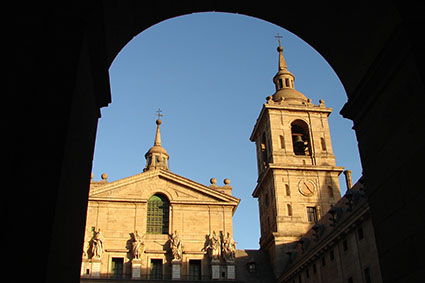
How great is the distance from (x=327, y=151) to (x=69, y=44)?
39.8 m

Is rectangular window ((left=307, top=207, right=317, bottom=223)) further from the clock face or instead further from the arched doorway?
the arched doorway

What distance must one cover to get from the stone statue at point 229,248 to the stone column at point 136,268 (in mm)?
5906

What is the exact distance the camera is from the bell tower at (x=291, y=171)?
135 ft

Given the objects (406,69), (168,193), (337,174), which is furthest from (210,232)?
(406,69)

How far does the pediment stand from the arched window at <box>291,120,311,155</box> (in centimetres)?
1154


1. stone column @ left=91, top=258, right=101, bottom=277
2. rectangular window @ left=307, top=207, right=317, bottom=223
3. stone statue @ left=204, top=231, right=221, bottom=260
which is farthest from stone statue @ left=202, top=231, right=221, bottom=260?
rectangular window @ left=307, top=207, right=317, bottom=223

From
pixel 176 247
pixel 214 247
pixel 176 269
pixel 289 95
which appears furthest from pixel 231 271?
pixel 289 95

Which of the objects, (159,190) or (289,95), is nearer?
(159,190)

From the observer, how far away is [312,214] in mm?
42031

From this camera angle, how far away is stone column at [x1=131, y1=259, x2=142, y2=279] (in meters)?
32.7

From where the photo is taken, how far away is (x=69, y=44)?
6211 millimetres

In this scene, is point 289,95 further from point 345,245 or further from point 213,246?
point 345,245

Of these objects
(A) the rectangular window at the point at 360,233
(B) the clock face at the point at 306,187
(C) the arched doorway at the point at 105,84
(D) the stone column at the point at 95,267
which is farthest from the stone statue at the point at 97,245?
(C) the arched doorway at the point at 105,84

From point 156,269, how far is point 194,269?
269 cm
